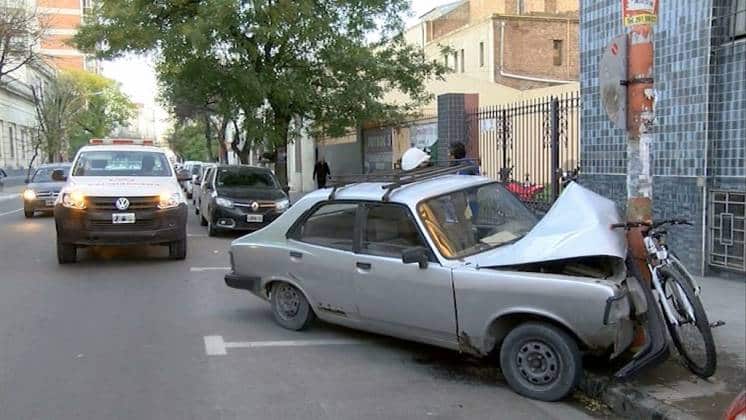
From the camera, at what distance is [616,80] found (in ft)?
17.6

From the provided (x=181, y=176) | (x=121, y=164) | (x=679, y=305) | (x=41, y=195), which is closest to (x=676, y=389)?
(x=679, y=305)

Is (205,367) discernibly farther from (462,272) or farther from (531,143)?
(531,143)

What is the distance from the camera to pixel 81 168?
11.0 meters

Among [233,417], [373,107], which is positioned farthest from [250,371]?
[373,107]

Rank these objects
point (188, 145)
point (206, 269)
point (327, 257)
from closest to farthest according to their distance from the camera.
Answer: point (327, 257) → point (206, 269) → point (188, 145)

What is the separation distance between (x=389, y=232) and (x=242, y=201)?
886cm

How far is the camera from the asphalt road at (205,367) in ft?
15.2

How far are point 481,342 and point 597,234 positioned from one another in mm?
1159

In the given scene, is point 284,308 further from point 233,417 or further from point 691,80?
point 691,80

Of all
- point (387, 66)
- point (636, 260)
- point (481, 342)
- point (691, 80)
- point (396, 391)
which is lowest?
point (396, 391)

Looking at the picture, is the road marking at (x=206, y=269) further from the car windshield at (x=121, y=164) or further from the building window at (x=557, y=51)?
the building window at (x=557, y=51)

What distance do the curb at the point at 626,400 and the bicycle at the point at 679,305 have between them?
22.8 inches

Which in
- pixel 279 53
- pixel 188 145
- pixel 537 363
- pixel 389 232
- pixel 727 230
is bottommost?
pixel 537 363

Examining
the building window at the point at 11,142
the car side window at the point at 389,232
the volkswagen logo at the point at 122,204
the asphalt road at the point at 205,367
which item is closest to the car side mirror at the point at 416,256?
the car side window at the point at 389,232
